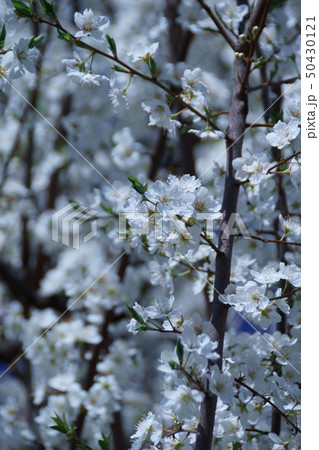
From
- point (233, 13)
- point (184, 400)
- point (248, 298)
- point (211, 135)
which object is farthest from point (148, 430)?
point (233, 13)

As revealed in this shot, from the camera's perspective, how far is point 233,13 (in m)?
1.06

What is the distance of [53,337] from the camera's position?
1.81 m

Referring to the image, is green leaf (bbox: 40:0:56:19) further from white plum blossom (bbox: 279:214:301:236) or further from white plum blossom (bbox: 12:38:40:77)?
white plum blossom (bbox: 279:214:301:236)

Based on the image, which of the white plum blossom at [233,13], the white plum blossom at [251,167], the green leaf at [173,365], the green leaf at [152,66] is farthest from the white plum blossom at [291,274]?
the white plum blossom at [233,13]

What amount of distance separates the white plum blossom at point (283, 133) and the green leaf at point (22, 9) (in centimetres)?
40

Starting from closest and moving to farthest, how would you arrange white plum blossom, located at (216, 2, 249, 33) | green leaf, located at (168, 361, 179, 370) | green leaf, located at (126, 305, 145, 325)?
1. green leaf, located at (168, 361, 179, 370)
2. green leaf, located at (126, 305, 145, 325)
3. white plum blossom, located at (216, 2, 249, 33)

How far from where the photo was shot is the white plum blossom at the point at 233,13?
3.44ft

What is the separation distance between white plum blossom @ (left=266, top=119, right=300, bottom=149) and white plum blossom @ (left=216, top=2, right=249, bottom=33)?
0.28 meters

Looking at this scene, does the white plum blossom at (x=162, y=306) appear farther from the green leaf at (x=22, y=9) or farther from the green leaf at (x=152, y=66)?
the green leaf at (x=22, y=9)

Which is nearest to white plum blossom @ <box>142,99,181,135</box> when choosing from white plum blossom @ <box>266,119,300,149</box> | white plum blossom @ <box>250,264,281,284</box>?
white plum blossom @ <box>266,119,300,149</box>

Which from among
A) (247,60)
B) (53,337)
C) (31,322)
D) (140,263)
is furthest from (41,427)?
(247,60)

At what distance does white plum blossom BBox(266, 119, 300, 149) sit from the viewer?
868mm

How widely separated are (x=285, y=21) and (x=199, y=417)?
989 millimetres
